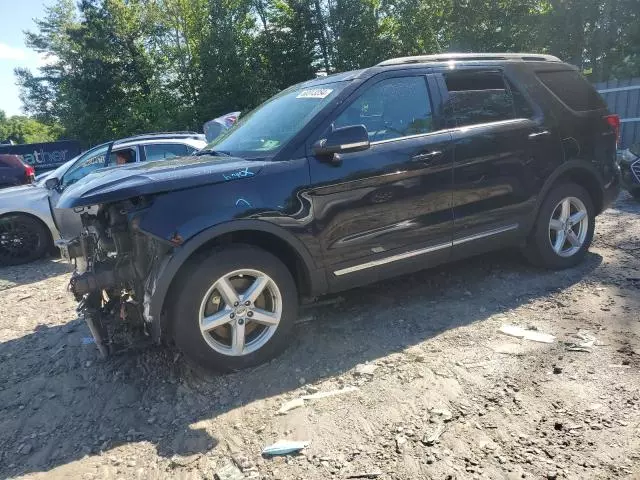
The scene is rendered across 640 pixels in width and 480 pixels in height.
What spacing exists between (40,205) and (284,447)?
251 inches

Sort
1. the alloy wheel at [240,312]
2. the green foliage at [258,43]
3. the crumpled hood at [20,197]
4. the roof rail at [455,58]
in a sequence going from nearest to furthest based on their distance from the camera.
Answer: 1. the alloy wheel at [240,312]
2. the roof rail at [455,58]
3. the crumpled hood at [20,197]
4. the green foliage at [258,43]

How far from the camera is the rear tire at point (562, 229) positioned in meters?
4.70

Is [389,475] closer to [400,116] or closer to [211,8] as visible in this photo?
[400,116]

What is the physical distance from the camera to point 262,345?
3436 mm

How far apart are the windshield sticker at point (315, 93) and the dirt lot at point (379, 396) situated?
1.76 meters

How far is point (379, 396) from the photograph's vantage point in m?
3.03

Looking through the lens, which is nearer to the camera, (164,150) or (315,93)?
(315,93)

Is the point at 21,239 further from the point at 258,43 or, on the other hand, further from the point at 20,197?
the point at 258,43

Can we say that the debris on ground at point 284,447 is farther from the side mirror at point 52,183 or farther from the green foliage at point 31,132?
the green foliage at point 31,132

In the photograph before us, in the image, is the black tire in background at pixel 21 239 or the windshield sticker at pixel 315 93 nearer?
the windshield sticker at pixel 315 93

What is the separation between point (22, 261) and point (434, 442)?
6918mm

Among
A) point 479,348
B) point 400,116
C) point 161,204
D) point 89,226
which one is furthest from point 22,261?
point 479,348

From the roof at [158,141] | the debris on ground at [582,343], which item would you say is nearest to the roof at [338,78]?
the debris on ground at [582,343]

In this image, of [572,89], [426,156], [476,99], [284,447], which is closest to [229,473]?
[284,447]
